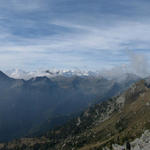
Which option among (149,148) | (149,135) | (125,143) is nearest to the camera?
(149,148)

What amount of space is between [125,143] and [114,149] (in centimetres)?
1524

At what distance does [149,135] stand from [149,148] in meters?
24.3

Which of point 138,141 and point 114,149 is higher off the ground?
point 138,141

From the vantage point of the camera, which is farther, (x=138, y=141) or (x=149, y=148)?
(x=138, y=141)

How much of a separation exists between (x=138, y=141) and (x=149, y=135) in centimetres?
1316

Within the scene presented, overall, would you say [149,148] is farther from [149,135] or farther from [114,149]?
[114,149]

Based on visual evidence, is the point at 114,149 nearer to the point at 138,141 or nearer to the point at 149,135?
the point at 138,141

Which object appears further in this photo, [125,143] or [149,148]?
[125,143]

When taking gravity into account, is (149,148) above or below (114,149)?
above

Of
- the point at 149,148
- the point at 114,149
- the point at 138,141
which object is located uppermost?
the point at 149,148

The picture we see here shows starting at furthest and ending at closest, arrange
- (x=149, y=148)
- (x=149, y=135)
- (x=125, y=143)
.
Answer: (x=125, y=143) < (x=149, y=135) < (x=149, y=148)

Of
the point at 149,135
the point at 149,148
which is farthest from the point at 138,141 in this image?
the point at 149,148

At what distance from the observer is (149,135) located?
166750mm

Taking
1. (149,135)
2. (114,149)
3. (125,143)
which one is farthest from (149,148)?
(114,149)
